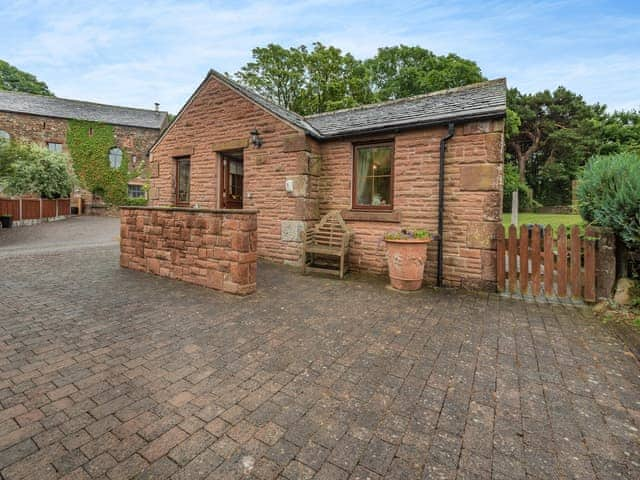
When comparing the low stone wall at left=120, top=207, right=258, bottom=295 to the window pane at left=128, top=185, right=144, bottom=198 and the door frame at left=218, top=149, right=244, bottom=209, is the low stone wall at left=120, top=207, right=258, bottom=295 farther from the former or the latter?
the window pane at left=128, top=185, right=144, bottom=198

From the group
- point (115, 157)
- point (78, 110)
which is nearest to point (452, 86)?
point (115, 157)

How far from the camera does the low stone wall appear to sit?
4953 mm

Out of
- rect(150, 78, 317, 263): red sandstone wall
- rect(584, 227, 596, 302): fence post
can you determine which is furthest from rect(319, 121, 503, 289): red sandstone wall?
rect(150, 78, 317, 263): red sandstone wall

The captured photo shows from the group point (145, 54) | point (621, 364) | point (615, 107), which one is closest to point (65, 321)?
point (621, 364)

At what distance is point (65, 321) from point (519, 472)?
4.72 m

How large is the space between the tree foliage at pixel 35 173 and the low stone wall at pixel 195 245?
1713cm

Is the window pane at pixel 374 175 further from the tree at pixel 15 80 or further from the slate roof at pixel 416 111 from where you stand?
the tree at pixel 15 80

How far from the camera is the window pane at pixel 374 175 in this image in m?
6.86

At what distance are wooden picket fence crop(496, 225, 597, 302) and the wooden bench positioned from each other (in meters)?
2.97

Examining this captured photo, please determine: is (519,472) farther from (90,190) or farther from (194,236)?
(90,190)

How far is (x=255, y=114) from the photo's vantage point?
8.03m

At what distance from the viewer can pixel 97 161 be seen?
25859 millimetres

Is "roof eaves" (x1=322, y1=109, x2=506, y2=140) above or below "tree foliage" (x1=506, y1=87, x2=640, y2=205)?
below

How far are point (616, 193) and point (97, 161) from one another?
106 feet
